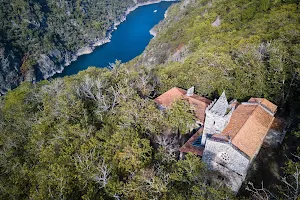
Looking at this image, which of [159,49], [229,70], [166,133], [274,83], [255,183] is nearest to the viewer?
[255,183]

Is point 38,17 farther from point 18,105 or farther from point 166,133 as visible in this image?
point 166,133

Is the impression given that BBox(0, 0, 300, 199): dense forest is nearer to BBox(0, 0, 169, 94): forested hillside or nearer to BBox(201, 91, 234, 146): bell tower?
BBox(201, 91, 234, 146): bell tower

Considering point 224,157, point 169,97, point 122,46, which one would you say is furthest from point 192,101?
point 122,46

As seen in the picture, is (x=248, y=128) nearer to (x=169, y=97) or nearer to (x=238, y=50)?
(x=169, y=97)

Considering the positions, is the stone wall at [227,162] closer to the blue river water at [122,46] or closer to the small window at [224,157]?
the small window at [224,157]

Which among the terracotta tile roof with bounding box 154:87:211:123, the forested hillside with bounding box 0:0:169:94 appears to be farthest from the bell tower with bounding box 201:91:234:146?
the forested hillside with bounding box 0:0:169:94

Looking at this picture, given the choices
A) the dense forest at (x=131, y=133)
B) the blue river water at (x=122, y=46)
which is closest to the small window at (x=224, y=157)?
the dense forest at (x=131, y=133)

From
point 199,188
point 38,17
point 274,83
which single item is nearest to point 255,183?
point 199,188
